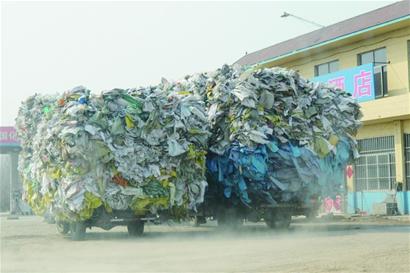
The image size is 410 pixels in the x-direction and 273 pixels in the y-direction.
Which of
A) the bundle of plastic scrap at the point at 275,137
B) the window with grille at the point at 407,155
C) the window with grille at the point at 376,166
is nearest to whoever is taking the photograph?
the bundle of plastic scrap at the point at 275,137

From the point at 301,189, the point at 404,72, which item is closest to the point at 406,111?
the point at 404,72

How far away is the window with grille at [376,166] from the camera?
26875 millimetres

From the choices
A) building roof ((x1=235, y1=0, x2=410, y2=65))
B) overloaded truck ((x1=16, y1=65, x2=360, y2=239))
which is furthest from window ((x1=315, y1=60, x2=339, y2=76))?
overloaded truck ((x1=16, y1=65, x2=360, y2=239))

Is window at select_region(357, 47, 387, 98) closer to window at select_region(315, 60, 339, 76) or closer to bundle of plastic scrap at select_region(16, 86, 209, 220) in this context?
window at select_region(315, 60, 339, 76)

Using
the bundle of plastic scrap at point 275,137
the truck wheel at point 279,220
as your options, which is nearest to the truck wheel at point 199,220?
the bundle of plastic scrap at point 275,137

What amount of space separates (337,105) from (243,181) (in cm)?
373

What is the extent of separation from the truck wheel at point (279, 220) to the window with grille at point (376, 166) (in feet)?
32.9

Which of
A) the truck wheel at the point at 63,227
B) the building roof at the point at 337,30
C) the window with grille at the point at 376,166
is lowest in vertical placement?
the truck wheel at the point at 63,227

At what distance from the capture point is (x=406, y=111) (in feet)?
81.2

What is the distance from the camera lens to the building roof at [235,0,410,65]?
85.1ft

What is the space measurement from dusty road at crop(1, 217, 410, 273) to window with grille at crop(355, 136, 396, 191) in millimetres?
9931

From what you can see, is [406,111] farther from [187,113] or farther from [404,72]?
[187,113]

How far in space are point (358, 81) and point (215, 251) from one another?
1614 cm

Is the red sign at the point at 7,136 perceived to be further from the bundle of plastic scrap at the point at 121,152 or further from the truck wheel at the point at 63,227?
the bundle of plastic scrap at the point at 121,152
